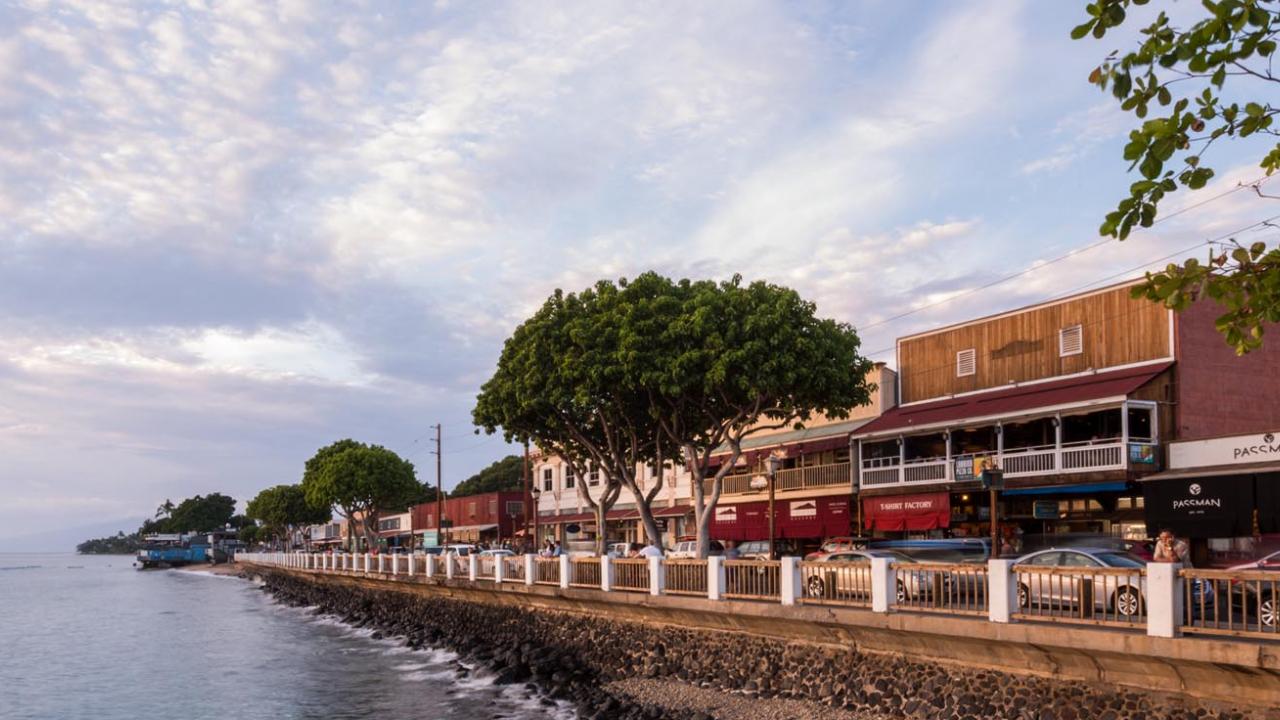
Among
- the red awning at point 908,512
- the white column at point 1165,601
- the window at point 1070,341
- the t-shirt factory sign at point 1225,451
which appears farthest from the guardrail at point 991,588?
the window at point 1070,341

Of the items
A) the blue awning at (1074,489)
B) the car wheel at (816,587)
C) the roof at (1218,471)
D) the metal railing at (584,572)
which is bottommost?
the metal railing at (584,572)

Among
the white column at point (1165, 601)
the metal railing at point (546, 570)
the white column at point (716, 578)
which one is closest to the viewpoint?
the white column at point (1165, 601)

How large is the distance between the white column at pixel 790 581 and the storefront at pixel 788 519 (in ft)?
60.6

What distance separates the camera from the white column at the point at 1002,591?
50.9ft

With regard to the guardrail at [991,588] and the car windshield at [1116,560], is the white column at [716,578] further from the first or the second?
the car windshield at [1116,560]

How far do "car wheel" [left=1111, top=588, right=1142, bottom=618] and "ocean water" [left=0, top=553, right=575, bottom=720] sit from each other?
12.2 meters

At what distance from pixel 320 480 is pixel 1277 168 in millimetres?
78972

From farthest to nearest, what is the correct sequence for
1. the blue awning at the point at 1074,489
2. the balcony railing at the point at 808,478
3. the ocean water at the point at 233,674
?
the balcony railing at the point at 808,478
the blue awning at the point at 1074,489
the ocean water at the point at 233,674

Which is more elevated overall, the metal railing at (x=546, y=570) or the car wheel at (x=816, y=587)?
the car wheel at (x=816, y=587)

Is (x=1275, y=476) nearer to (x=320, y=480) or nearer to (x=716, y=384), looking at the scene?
(x=716, y=384)

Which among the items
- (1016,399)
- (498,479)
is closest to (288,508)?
(498,479)

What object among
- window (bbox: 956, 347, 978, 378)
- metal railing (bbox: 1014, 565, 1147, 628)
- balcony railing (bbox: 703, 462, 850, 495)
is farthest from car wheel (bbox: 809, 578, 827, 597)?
window (bbox: 956, 347, 978, 378)

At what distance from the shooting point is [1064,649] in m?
14.6

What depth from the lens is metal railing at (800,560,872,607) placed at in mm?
19016
